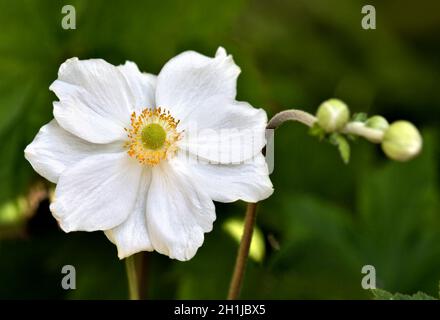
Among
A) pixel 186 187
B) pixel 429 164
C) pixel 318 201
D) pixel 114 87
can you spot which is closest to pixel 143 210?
pixel 186 187

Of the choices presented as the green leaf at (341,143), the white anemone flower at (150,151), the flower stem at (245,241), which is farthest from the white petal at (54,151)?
the green leaf at (341,143)

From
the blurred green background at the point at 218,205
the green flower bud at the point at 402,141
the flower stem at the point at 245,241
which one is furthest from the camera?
the blurred green background at the point at 218,205

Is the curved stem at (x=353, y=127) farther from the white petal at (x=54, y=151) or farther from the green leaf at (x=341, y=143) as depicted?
the white petal at (x=54, y=151)

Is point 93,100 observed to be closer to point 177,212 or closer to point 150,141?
point 150,141

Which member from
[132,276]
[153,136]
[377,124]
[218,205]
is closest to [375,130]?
[377,124]

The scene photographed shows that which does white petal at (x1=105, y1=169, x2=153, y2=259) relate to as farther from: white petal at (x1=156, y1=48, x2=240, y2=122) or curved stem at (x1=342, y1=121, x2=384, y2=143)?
curved stem at (x1=342, y1=121, x2=384, y2=143)

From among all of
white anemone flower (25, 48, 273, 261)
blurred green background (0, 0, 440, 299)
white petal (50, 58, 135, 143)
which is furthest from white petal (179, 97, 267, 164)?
blurred green background (0, 0, 440, 299)
